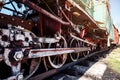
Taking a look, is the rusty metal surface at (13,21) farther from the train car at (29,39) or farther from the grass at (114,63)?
the grass at (114,63)

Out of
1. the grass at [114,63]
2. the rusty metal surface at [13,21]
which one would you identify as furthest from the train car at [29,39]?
the grass at [114,63]

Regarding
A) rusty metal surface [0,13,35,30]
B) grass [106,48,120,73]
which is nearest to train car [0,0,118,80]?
rusty metal surface [0,13,35,30]

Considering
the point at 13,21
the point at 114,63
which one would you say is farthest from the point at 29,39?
the point at 114,63

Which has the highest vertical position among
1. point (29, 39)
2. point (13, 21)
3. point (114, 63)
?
point (13, 21)

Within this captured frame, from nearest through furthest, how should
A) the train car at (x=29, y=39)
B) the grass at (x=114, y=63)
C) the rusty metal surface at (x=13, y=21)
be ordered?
the train car at (x=29, y=39) < the rusty metal surface at (x=13, y=21) < the grass at (x=114, y=63)

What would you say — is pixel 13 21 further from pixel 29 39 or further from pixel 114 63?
pixel 114 63

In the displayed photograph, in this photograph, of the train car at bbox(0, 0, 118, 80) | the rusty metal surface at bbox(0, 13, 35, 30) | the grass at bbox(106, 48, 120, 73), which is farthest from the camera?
the grass at bbox(106, 48, 120, 73)

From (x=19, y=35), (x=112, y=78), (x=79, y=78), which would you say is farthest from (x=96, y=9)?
(x=19, y=35)

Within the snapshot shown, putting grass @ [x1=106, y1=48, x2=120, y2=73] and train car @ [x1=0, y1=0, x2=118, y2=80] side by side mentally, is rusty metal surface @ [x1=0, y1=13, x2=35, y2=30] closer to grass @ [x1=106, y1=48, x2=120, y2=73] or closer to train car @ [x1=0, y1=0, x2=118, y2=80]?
train car @ [x1=0, y1=0, x2=118, y2=80]

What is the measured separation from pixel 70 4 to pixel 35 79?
1.63 m

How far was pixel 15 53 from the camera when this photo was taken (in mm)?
1770

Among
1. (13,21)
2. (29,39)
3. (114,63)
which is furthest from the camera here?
(114,63)

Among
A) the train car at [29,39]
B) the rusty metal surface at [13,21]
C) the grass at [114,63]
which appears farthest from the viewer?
the grass at [114,63]

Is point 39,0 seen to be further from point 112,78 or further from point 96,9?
point 96,9
